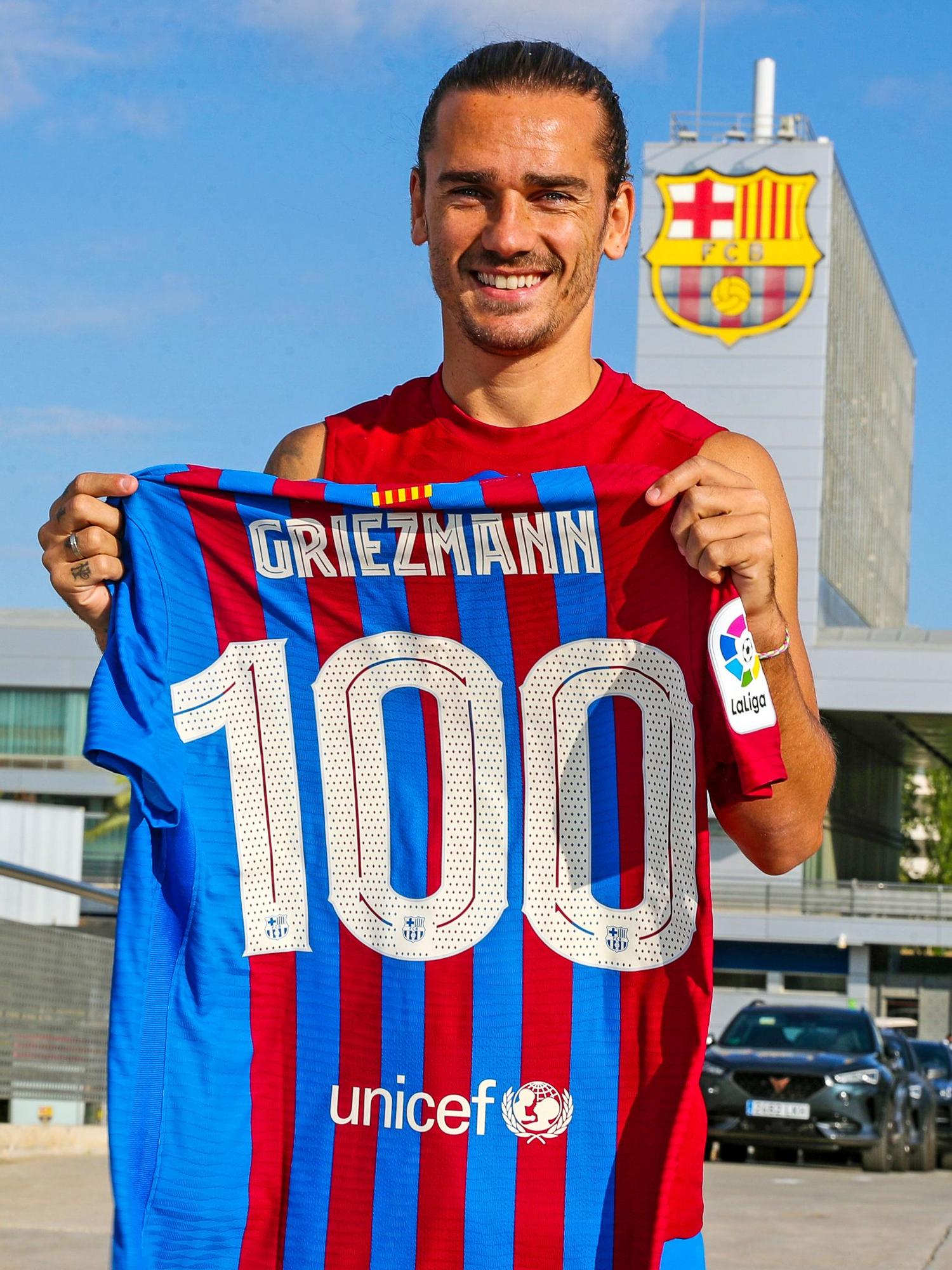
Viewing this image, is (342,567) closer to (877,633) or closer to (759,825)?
(759,825)

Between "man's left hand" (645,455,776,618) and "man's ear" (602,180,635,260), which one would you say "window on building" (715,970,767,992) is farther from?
"man's left hand" (645,455,776,618)

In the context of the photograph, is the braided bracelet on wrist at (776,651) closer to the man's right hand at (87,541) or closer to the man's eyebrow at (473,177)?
the man's eyebrow at (473,177)

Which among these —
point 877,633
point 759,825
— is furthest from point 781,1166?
point 877,633

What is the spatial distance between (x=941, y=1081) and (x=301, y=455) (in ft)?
63.8

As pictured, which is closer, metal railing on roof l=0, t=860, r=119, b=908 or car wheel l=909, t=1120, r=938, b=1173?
metal railing on roof l=0, t=860, r=119, b=908

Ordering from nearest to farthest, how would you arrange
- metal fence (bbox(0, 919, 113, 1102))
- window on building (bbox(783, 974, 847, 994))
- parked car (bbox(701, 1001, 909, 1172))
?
metal fence (bbox(0, 919, 113, 1102))
parked car (bbox(701, 1001, 909, 1172))
window on building (bbox(783, 974, 847, 994))

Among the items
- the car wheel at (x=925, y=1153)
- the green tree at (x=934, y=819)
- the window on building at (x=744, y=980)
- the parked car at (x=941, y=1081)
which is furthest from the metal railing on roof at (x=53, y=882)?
the green tree at (x=934, y=819)

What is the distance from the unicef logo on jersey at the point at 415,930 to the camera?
3051mm

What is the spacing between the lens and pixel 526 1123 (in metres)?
2.96

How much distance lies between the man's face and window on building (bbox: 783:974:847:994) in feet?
175

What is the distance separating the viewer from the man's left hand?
287 cm

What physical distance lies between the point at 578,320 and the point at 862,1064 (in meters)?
14.9

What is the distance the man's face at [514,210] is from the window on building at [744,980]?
52.9 metres

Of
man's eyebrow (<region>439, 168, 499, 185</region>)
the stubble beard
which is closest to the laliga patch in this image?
the stubble beard
